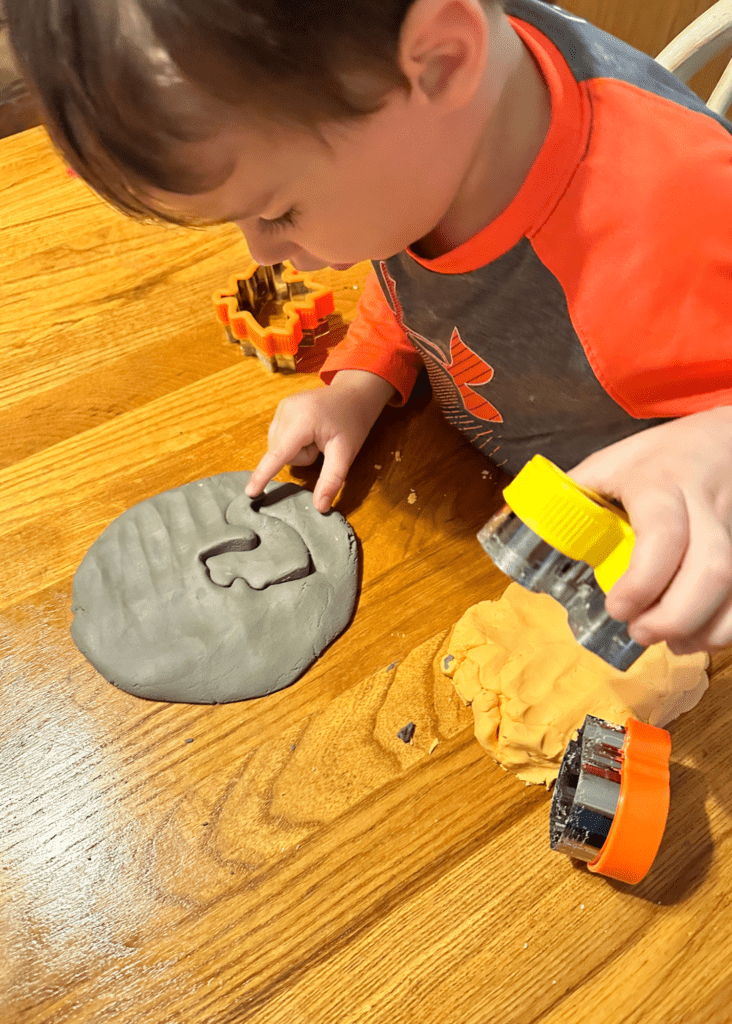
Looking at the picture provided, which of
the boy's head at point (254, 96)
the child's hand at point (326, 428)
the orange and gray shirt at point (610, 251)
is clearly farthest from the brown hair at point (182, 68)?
the child's hand at point (326, 428)

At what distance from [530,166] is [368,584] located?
306mm

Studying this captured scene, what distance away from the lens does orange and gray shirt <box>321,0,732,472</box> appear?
44 cm

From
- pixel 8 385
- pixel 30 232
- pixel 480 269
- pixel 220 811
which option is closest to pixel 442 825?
pixel 220 811

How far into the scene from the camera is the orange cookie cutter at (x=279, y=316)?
0.70 metres

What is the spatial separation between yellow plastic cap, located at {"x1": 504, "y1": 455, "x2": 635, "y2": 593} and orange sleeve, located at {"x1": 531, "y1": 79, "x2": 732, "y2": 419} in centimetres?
17

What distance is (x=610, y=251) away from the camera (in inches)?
17.8

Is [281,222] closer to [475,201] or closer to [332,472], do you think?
[475,201]

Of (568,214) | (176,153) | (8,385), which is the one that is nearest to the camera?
(176,153)

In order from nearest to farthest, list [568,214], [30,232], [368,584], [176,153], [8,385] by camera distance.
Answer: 1. [176,153]
2. [568,214]
3. [368,584]
4. [8,385]
5. [30,232]

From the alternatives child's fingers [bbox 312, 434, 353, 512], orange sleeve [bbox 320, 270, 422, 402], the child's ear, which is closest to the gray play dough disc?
child's fingers [bbox 312, 434, 353, 512]

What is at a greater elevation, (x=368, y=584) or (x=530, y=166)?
(x=530, y=166)

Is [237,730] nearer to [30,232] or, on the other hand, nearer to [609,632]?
[609,632]

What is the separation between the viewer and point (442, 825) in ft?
A: 1.58

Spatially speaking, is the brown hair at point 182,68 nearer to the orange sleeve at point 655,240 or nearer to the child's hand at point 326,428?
the orange sleeve at point 655,240
